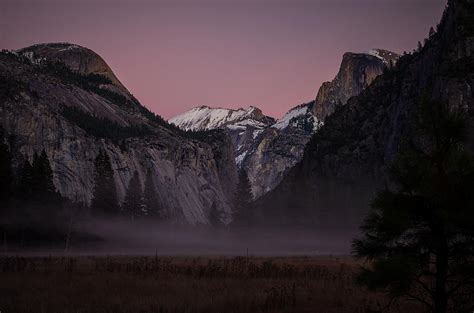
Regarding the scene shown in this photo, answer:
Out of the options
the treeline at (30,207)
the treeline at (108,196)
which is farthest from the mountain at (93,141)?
the treeline at (30,207)

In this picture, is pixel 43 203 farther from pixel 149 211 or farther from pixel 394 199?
pixel 394 199

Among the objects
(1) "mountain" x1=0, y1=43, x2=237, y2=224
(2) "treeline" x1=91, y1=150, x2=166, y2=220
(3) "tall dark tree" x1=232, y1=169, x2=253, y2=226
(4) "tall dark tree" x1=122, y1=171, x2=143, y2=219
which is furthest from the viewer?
(1) "mountain" x1=0, y1=43, x2=237, y2=224

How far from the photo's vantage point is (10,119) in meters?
114

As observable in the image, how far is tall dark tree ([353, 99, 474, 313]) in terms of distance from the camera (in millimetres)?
11023

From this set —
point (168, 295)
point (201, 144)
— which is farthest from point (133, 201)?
point (201, 144)

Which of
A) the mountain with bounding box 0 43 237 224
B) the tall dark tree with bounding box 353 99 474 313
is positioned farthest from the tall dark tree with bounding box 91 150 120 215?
the tall dark tree with bounding box 353 99 474 313

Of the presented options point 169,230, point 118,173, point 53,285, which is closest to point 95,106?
point 118,173

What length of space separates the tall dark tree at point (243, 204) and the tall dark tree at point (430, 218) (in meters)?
93.1

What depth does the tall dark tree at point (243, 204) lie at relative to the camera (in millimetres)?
105375

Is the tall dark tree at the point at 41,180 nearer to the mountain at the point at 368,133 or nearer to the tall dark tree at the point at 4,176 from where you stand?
the tall dark tree at the point at 4,176

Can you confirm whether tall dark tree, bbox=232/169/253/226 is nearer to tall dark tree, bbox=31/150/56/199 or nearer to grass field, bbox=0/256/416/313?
tall dark tree, bbox=31/150/56/199

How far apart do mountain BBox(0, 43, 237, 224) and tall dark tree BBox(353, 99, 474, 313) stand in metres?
92.2

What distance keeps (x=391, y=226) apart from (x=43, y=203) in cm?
5681

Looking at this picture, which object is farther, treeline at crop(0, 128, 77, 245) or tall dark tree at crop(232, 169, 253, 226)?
tall dark tree at crop(232, 169, 253, 226)
